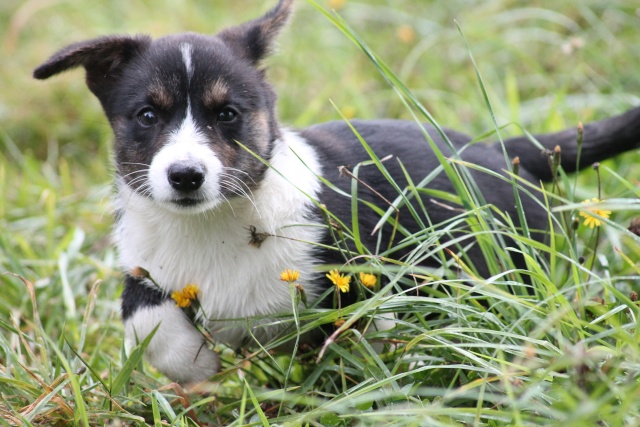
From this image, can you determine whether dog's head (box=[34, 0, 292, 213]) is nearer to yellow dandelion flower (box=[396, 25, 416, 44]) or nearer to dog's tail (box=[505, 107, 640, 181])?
dog's tail (box=[505, 107, 640, 181])

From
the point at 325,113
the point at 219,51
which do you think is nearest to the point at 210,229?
the point at 219,51

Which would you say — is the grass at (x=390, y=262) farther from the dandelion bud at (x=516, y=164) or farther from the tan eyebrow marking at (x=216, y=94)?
the tan eyebrow marking at (x=216, y=94)

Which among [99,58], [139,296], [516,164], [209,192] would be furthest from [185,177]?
[516,164]

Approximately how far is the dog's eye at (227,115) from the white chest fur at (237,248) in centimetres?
29

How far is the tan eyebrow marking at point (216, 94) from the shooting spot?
355 cm

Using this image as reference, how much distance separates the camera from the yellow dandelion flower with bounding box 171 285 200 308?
351 cm

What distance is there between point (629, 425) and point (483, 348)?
71 cm

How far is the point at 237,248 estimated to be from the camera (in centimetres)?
371

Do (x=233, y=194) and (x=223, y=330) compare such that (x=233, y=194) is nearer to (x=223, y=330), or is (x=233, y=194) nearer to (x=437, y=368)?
(x=223, y=330)

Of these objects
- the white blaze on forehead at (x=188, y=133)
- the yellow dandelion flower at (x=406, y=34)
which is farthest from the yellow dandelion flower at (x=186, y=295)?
the yellow dandelion flower at (x=406, y=34)

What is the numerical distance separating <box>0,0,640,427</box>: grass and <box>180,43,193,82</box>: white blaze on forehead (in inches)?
27.5

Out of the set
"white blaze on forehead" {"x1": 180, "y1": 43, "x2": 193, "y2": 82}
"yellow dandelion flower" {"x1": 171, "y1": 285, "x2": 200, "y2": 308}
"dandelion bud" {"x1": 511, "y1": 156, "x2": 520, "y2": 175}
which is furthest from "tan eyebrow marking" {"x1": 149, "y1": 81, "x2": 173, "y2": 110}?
"dandelion bud" {"x1": 511, "y1": 156, "x2": 520, "y2": 175}

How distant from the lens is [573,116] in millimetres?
5871

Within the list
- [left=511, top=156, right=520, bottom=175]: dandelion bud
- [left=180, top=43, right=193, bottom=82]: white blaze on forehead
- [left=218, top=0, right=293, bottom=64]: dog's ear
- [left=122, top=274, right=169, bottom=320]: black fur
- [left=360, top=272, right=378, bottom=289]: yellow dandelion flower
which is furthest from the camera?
[left=218, top=0, right=293, bottom=64]: dog's ear
